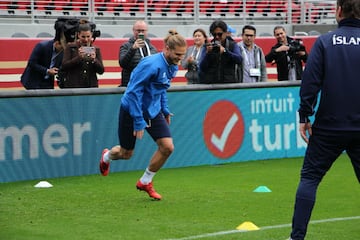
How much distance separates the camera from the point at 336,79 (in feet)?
23.3

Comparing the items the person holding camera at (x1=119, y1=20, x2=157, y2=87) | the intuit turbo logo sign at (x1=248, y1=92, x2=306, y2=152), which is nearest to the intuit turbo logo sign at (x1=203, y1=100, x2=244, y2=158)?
the intuit turbo logo sign at (x1=248, y1=92, x2=306, y2=152)

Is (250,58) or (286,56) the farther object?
(286,56)

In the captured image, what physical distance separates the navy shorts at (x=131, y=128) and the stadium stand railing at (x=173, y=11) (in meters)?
11.8

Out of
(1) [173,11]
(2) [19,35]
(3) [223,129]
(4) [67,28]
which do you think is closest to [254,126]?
(3) [223,129]

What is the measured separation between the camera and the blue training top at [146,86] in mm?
9727

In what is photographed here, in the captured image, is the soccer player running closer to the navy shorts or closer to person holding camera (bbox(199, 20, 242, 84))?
the navy shorts

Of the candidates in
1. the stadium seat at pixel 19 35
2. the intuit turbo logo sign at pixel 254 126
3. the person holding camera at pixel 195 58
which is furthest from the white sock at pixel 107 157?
the stadium seat at pixel 19 35

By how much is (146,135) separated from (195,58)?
7.89 feet

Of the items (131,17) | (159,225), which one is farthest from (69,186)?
(131,17)

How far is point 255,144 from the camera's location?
1438 cm

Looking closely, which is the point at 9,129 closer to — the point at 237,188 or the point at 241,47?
the point at 237,188

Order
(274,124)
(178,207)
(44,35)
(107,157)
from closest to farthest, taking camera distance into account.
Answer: (178,207), (107,157), (274,124), (44,35)

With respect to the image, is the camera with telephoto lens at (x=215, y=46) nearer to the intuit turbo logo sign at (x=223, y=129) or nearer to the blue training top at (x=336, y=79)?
the intuit turbo logo sign at (x=223, y=129)

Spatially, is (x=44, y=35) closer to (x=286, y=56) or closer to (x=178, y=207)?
(x=286, y=56)
